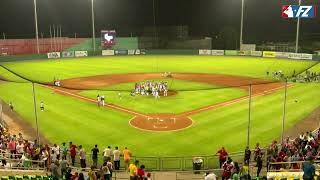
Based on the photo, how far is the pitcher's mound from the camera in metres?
27.9

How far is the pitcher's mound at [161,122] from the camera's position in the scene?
27.9 metres

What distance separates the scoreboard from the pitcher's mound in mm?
59301

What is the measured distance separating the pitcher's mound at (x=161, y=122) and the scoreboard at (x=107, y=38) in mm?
59301

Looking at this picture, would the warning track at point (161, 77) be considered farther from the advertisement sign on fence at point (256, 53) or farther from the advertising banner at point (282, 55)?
the advertisement sign on fence at point (256, 53)

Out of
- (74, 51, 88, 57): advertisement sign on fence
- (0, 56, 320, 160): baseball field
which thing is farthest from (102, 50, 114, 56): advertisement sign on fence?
(0, 56, 320, 160): baseball field

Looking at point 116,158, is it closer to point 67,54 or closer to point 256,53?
point 256,53

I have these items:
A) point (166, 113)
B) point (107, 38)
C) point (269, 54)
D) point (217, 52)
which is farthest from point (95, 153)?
point (107, 38)

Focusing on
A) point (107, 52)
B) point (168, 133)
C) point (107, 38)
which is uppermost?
point (107, 38)

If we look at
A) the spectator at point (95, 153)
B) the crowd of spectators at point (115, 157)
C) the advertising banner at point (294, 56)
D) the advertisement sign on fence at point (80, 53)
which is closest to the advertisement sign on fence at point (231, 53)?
the advertising banner at point (294, 56)

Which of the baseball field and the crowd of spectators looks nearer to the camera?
the crowd of spectators

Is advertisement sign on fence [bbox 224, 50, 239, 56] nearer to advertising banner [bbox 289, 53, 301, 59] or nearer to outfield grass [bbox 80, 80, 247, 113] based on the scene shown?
advertising banner [bbox 289, 53, 301, 59]

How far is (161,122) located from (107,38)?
61530 millimetres

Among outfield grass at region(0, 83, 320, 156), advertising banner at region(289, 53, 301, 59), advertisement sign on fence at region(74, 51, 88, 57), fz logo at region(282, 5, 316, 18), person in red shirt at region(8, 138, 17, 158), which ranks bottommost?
outfield grass at region(0, 83, 320, 156)

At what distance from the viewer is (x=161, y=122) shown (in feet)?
96.2
